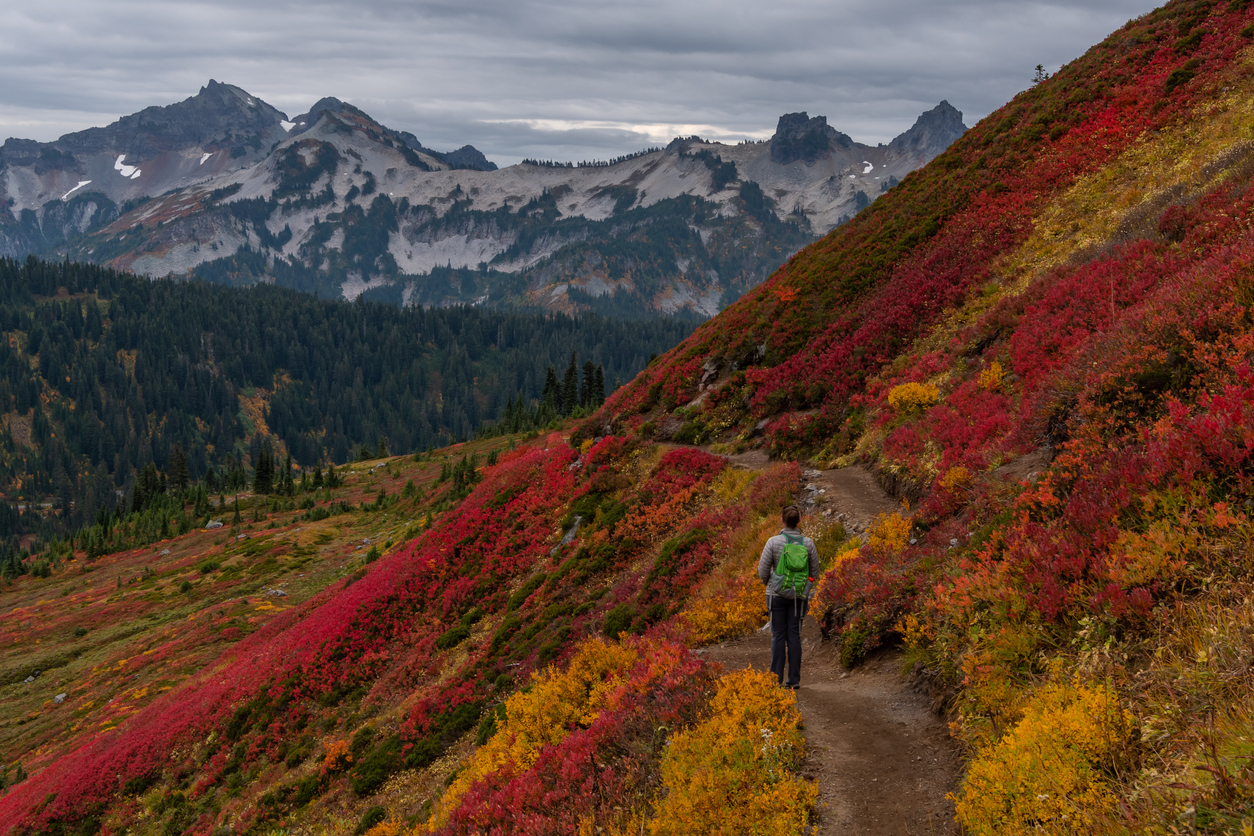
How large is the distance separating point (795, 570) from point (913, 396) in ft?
37.3

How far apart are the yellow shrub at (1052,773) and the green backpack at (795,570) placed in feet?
12.8

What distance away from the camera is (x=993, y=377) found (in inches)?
651

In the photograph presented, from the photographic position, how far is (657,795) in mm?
7977

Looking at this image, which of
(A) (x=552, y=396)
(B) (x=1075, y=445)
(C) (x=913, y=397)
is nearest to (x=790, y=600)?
(B) (x=1075, y=445)

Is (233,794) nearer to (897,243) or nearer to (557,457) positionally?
(557,457)

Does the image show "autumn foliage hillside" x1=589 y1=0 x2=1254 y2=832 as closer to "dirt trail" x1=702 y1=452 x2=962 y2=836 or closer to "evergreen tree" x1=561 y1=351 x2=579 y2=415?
"dirt trail" x1=702 y1=452 x2=962 y2=836

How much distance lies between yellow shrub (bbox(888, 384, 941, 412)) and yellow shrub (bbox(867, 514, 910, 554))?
22.0ft

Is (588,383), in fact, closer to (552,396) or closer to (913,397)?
(552,396)

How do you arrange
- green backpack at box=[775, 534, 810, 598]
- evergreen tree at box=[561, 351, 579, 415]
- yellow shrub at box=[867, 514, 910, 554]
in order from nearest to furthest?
green backpack at box=[775, 534, 810, 598] < yellow shrub at box=[867, 514, 910, 554] < evergreen tree at box=[561, 351, 579, 415]

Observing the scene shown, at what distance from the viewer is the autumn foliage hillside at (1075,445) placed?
5.51 m

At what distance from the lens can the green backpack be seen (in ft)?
32.2

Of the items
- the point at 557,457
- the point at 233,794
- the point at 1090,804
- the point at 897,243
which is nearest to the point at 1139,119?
the point at 897,243

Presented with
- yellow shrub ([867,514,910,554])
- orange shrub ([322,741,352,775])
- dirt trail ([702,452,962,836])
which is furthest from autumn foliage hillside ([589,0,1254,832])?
orange shrub ([322,741,352,775])

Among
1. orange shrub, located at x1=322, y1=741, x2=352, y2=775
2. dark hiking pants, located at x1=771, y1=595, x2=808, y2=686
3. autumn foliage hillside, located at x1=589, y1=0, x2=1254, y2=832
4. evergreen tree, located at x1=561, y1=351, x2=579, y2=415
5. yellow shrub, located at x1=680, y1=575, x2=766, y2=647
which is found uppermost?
autumn foliage hillside, located at x1=589, y1=0, x2=1254, y2=832
